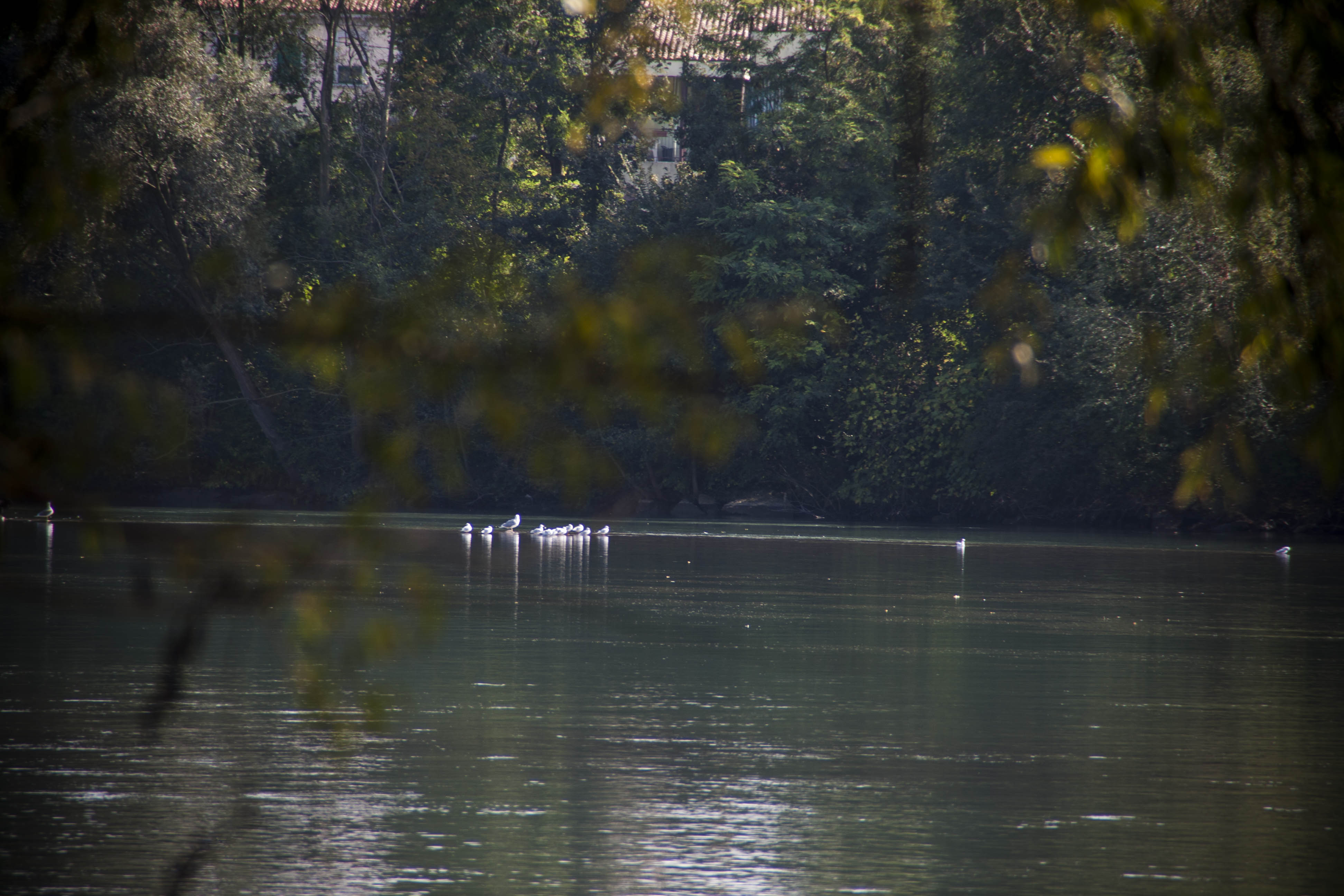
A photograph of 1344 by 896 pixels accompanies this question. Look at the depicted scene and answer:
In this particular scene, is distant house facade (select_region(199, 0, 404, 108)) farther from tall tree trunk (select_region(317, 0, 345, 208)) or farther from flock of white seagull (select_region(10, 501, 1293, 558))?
flock of white seagull (select_region(10, 501, 1293, 558))

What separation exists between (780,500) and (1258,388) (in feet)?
78.7

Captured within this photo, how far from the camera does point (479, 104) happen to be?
4956 cm

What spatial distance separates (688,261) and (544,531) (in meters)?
31.9

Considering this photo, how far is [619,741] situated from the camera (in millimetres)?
9117

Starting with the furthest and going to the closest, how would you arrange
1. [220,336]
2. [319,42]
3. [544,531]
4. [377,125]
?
[319,42]
[377,125]
[544,531]
[220,336]

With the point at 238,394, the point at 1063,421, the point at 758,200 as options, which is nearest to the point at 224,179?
the point at 238,394

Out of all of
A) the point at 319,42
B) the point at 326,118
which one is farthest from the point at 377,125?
the point at 319,42

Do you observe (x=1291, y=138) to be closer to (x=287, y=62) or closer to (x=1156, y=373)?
(x=1156, y=373)

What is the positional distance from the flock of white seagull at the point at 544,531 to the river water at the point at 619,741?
16629 mm

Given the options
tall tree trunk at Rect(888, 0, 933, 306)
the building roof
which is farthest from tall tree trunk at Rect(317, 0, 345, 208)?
tall tree trunk at Rect(888, 0, 933, 306)

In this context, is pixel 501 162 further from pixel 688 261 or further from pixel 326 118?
pixel 688 261

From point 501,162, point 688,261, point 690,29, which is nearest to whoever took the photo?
point 688,261

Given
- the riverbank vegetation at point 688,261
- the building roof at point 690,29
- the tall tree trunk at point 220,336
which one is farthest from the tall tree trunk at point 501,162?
the building roof at point 690,29

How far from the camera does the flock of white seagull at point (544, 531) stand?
33.8 meters
